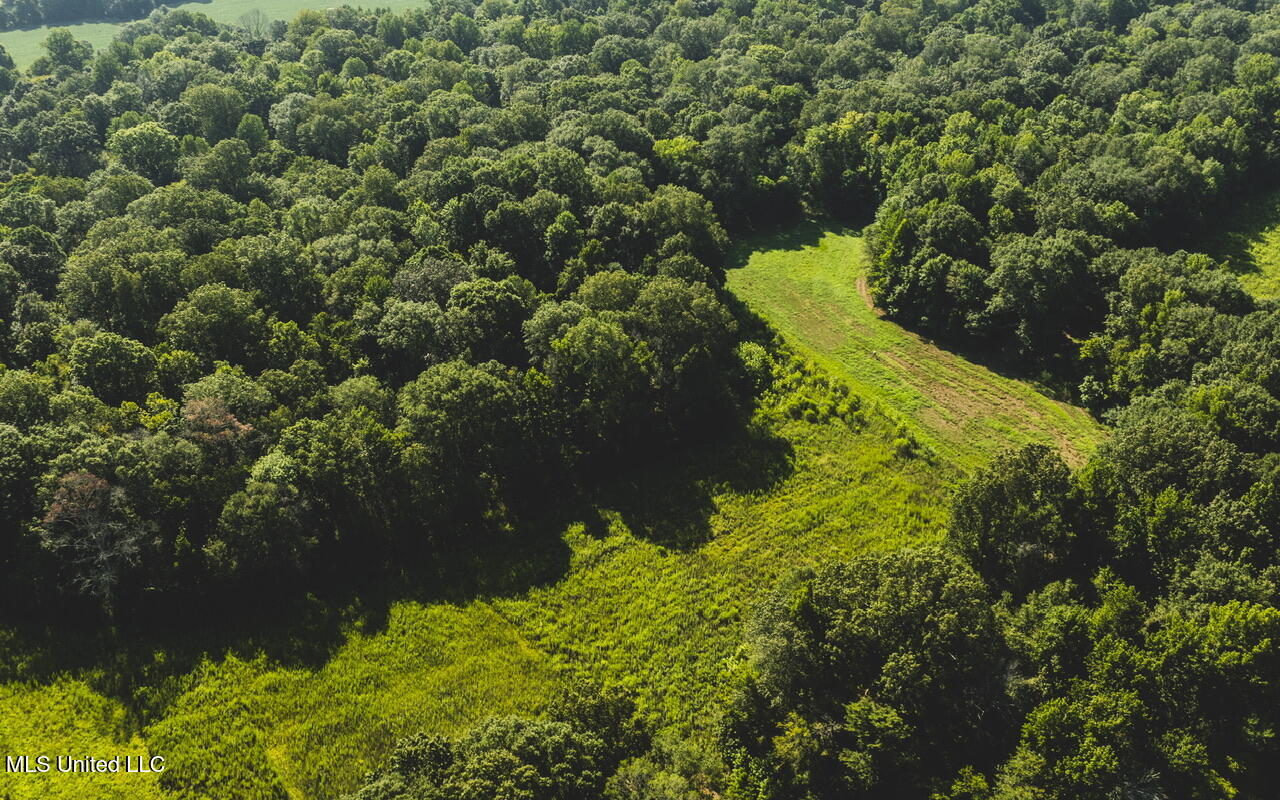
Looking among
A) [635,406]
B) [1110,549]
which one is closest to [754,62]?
[635,406]

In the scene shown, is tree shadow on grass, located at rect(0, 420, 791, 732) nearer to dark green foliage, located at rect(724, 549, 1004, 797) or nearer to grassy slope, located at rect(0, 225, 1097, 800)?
grassy slope, located at rect(0, 225, 1097, 800)

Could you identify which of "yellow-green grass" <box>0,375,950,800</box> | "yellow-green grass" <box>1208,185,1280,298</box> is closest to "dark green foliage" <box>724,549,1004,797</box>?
"yellow-green grass" <box>0,375,950,800</box>

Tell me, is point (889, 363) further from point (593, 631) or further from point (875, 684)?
point (875, 684)

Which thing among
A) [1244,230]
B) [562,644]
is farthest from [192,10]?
[1244,230]

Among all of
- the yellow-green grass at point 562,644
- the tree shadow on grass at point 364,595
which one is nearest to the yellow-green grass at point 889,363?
the yellow-green grass at point 562,644

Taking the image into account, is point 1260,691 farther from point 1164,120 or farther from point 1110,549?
point 1164,120
